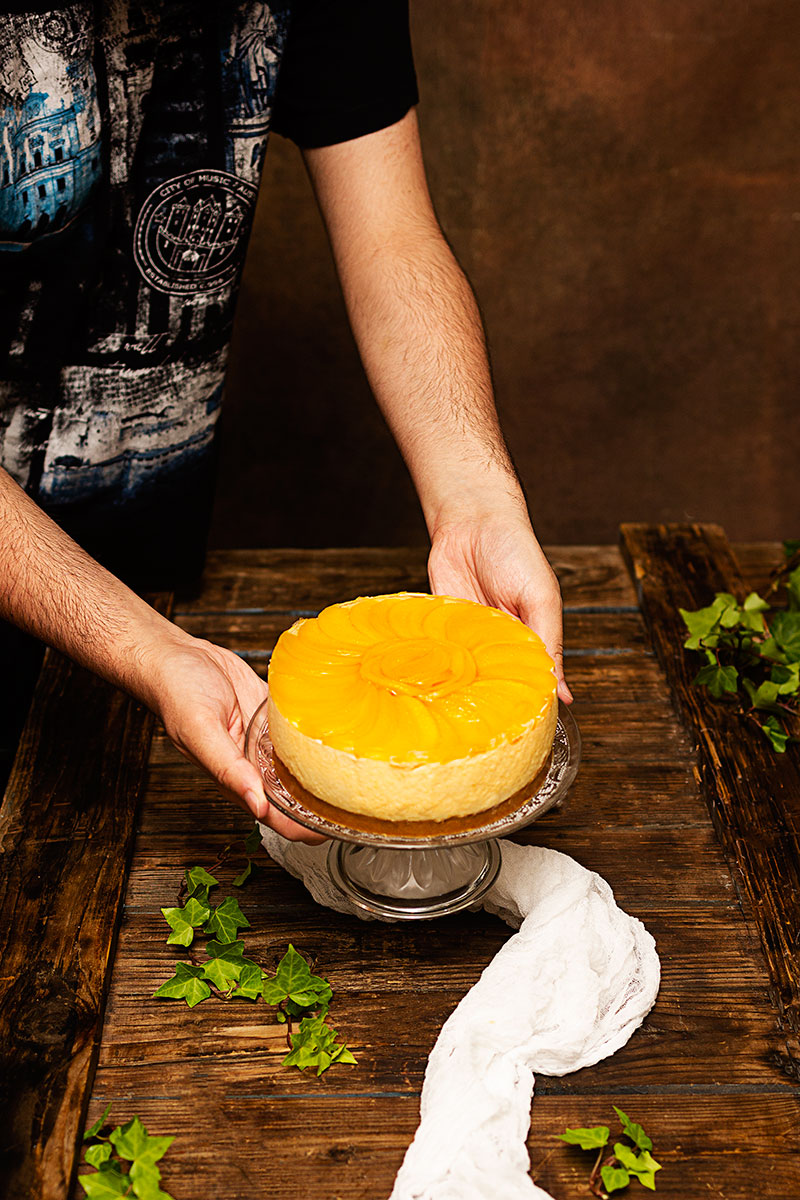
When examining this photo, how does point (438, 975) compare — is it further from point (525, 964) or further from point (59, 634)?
point (59, 634)

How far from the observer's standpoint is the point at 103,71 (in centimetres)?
164

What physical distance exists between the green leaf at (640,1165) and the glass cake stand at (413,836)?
0.31 metres

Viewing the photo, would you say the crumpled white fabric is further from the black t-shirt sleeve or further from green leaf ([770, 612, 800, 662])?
the black t-shirt sleeve

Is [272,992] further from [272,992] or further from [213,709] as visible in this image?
[213,709]

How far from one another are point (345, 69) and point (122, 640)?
1.07 m

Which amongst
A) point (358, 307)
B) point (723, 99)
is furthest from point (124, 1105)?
point (723, 99)

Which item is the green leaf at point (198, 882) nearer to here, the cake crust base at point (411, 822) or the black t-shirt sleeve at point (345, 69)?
the cake crust base at point (411, 822)

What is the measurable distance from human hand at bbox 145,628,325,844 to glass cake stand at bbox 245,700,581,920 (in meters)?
0.03

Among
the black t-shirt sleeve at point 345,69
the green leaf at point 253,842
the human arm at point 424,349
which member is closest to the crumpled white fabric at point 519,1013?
the green leaf at point 253,842

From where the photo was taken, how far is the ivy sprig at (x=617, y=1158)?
1000mm

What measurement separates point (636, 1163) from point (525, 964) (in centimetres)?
24

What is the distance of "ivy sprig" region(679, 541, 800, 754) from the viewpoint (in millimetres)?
1612

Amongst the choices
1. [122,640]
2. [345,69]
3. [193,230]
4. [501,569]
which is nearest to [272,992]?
[122,640]

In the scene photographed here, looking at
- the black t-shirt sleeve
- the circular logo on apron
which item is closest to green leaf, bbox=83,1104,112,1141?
the circular logo on apron
